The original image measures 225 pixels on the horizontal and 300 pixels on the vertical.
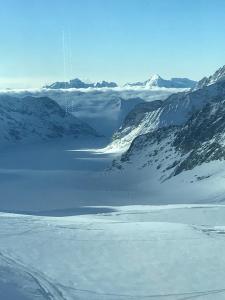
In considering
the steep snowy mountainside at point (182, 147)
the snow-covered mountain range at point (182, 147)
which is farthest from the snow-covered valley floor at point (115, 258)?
the steep snowy mountainside at point (182, 147)

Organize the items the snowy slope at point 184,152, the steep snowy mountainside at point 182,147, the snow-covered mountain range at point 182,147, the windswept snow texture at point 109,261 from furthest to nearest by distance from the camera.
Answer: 1. the steep snowy mountainside at point 182,147
2. the snow-covered mountain range at point 182,147
3. the snowy slope at point 184,152
4. the windswept snow texture at point 109,261

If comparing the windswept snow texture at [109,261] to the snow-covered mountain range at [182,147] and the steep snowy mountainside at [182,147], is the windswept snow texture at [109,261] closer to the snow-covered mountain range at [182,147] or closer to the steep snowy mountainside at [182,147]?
the snow-covered mountain range at [182,147]

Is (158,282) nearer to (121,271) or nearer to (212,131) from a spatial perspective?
(121,271)

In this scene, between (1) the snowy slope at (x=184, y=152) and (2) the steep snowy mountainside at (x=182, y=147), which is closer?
(1) the snowy slope at (x=184, y=152)

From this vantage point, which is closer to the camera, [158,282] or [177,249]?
[158,282]

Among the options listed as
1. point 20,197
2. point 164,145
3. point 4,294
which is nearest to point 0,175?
point 164,145

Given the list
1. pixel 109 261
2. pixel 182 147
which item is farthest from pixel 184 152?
pixel 109 261

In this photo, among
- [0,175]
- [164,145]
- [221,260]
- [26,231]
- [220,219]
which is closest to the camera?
[221,260]
